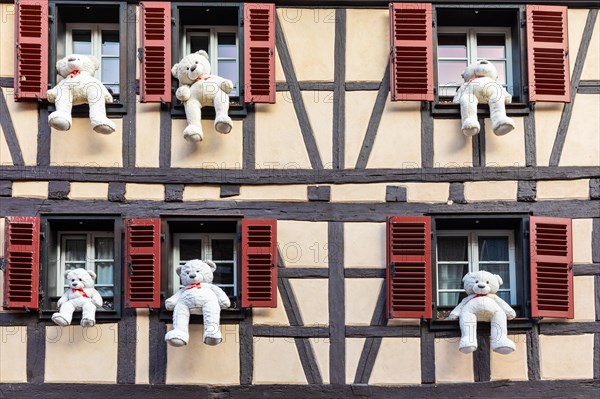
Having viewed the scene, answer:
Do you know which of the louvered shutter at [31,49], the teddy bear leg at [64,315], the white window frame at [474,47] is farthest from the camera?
the white window frame at [474,47]

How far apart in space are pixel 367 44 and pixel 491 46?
1.39m

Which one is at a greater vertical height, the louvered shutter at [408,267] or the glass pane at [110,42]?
the glass pane at [110,42]

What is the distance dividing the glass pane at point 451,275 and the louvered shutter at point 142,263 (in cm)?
282

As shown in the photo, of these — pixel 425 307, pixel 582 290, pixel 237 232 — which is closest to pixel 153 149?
pixel 237 232

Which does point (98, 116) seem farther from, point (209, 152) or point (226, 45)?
point (226, 45)

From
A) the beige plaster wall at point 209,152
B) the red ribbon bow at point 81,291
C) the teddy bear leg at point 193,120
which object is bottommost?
the red ribbon bow at point 81,291

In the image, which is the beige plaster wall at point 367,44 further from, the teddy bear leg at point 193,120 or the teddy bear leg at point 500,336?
the teddy bear leg at point 500,336

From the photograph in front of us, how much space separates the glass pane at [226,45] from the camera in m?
11.0

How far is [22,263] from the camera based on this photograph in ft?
33.1

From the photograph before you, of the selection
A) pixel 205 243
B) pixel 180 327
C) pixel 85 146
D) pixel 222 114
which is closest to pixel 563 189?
pixel 222 114

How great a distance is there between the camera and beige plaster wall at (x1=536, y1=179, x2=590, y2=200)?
10.4 m

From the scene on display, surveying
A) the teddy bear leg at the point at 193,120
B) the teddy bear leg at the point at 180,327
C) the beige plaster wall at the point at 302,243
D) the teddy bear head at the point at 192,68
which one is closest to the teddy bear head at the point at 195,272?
the teddy bear leg at the point at 180,327

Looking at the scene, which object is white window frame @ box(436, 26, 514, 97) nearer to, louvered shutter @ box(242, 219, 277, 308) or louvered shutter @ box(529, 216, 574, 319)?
louvered shutter @ box(529, 216, 574, 319)

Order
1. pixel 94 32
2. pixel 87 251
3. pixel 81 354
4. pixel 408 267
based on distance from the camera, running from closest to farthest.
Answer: pixel 81 354 < pixel 408 267 < pixel 87 251 < pixel 94 32
